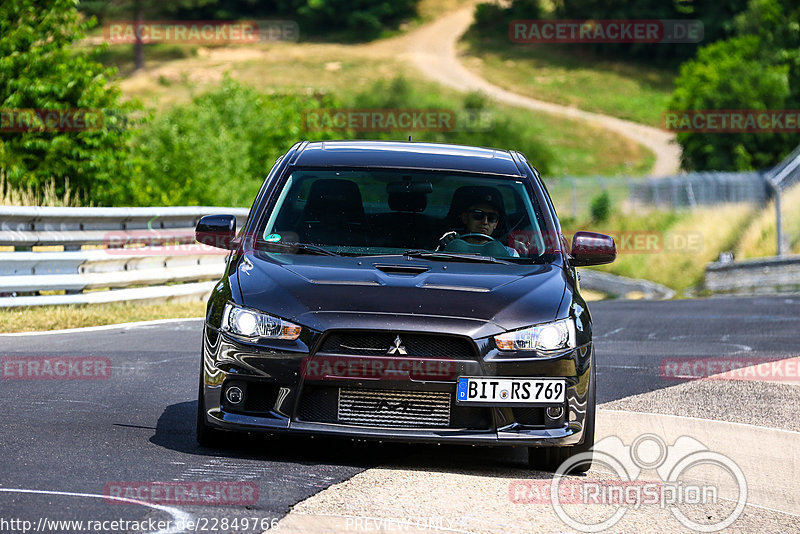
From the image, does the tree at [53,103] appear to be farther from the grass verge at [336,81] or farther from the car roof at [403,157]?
the grass verge at [336,81]

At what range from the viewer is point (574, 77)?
111 metres

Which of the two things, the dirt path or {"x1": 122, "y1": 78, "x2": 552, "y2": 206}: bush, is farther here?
the dirt path

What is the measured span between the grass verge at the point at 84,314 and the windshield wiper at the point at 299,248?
5905 mm

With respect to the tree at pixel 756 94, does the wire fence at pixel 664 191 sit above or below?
below

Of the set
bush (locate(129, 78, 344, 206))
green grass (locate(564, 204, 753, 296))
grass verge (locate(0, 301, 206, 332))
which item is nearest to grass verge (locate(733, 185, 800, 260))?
green grass (locate(564, 204, 753, 296))

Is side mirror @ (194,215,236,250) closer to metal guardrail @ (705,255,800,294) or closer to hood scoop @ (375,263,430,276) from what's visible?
hood scoop @ (375,263,430,276)

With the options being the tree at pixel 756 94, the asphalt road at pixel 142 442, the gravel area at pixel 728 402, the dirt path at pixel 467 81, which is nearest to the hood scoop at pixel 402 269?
the asphalt road at pixel 142 442

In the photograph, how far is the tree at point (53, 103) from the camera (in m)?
20.5

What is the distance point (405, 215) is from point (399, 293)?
1221mm

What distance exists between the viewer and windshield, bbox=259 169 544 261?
730 cm

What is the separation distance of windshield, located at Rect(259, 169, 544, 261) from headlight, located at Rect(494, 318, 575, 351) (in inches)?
35.3

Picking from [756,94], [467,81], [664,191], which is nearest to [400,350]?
[664,191]

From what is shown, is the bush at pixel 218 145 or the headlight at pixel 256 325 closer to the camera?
the headlight at pixel 256 325

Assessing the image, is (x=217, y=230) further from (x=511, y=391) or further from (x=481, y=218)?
(x=511, y=391)
